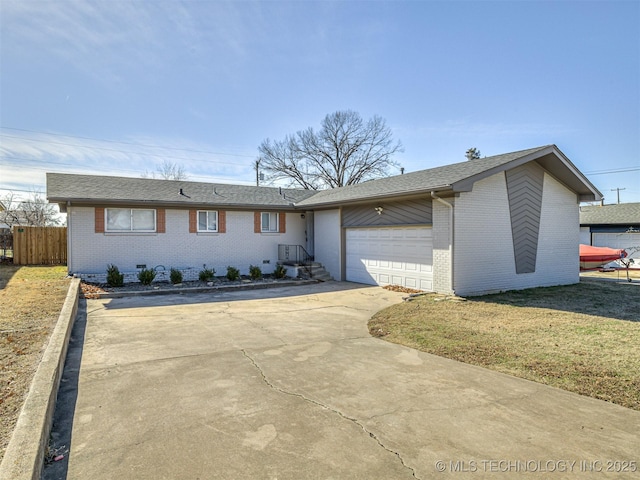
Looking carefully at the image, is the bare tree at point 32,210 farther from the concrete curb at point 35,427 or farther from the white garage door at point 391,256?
the concrete curb at point 35,427

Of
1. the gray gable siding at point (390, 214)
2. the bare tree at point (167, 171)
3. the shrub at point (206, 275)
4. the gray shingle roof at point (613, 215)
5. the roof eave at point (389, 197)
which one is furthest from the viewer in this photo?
the bare tree at point (167, 171)

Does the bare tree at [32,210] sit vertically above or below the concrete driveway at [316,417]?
above

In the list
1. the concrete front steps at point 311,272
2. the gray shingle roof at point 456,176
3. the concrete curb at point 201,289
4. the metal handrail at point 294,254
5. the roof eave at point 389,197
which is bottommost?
→ the concrete curb at point 201,289

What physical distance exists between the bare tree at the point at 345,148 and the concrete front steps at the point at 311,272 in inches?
854

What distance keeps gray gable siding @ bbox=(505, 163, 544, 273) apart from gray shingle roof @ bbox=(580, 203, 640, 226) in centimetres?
1439

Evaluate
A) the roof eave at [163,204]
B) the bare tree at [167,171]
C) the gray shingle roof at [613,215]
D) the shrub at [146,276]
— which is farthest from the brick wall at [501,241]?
the bare tree at [167,171]

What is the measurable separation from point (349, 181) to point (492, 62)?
23.2 metres

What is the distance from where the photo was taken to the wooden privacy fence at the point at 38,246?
60.0ft

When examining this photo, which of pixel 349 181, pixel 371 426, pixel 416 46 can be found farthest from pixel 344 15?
pixel 349 181

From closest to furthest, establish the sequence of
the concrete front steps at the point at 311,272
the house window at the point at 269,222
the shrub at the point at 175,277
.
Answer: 1. the shrub at the point at 175,277
2. the concrete front steps at the point at 311,272
3. the house window at the point at 269,222

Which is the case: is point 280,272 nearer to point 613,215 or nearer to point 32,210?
point 613,215

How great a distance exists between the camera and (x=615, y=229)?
23172mm

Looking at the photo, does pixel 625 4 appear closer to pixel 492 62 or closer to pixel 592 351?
pixel 492 62

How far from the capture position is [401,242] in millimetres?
12805
